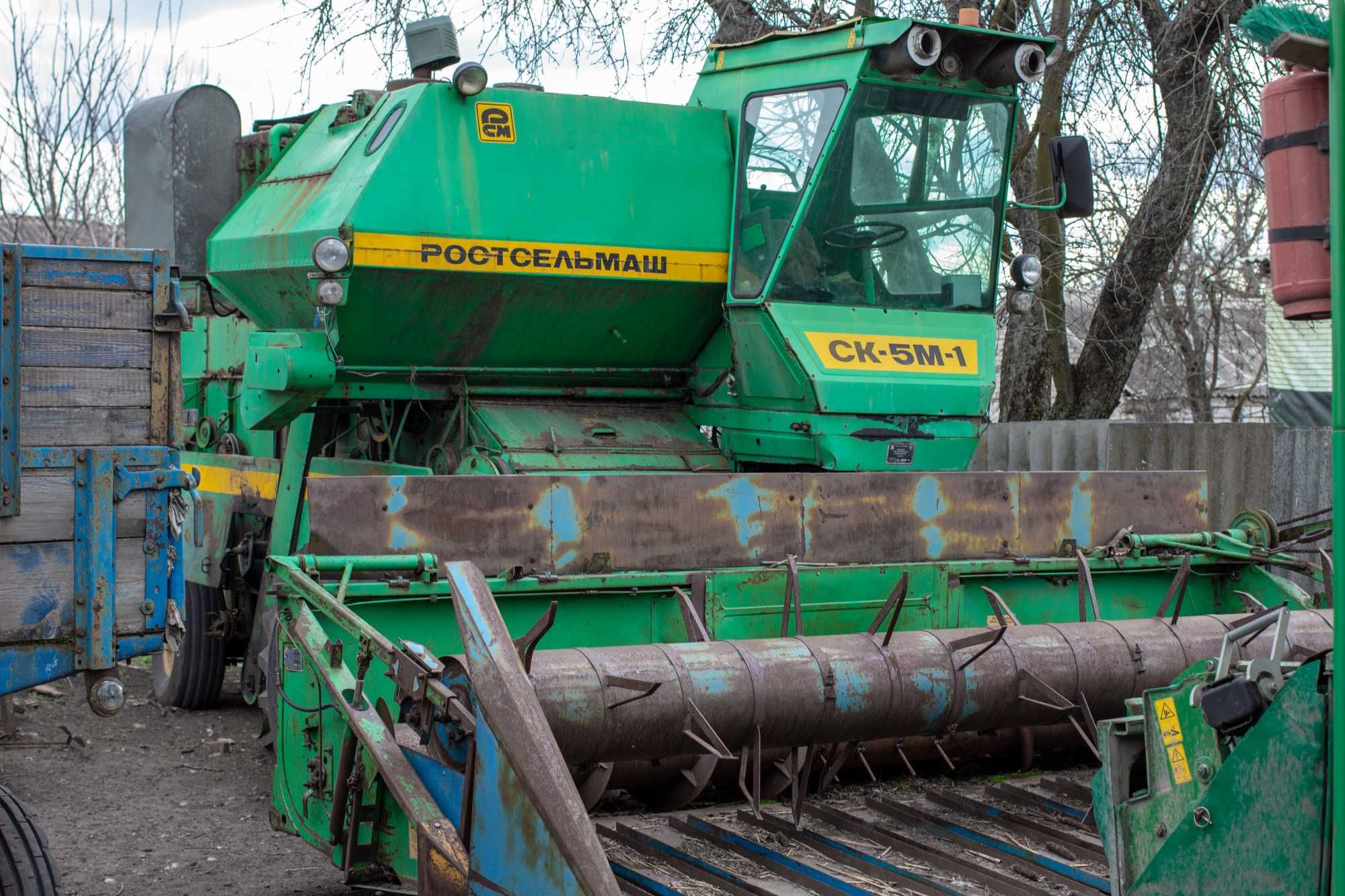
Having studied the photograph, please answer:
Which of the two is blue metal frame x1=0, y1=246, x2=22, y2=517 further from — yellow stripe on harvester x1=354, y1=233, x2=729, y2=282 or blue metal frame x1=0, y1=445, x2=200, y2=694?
yellow stripe on harvester x1=354, y1=233, x2=729, y2=282

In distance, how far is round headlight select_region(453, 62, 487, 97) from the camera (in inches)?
242

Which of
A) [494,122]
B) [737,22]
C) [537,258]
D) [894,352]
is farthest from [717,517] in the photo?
[737,22]

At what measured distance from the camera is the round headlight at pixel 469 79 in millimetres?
6141

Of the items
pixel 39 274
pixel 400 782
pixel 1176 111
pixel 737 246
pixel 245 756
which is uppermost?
pixel 1176 111

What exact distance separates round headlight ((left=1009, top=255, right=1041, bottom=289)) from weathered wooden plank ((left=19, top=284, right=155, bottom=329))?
178 inches

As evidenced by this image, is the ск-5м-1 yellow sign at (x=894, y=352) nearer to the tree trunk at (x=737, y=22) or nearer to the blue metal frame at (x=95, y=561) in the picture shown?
the blue metal frame at (x=95, y=561)

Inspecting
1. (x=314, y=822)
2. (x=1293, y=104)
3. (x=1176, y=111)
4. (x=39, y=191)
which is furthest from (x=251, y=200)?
(x=39, y=191)

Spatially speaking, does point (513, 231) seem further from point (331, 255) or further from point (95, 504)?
point (95, 504)

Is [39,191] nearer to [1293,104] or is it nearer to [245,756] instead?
[245,756]

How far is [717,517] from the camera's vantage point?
18.2 ft

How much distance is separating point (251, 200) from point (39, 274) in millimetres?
3816

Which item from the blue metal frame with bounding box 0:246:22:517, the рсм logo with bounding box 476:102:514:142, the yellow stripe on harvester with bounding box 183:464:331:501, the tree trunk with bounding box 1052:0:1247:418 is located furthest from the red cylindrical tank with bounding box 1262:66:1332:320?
the tree trunk with bounding box 1052:0:1247:418

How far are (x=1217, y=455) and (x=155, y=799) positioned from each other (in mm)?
6946

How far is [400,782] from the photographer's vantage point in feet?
13.1
